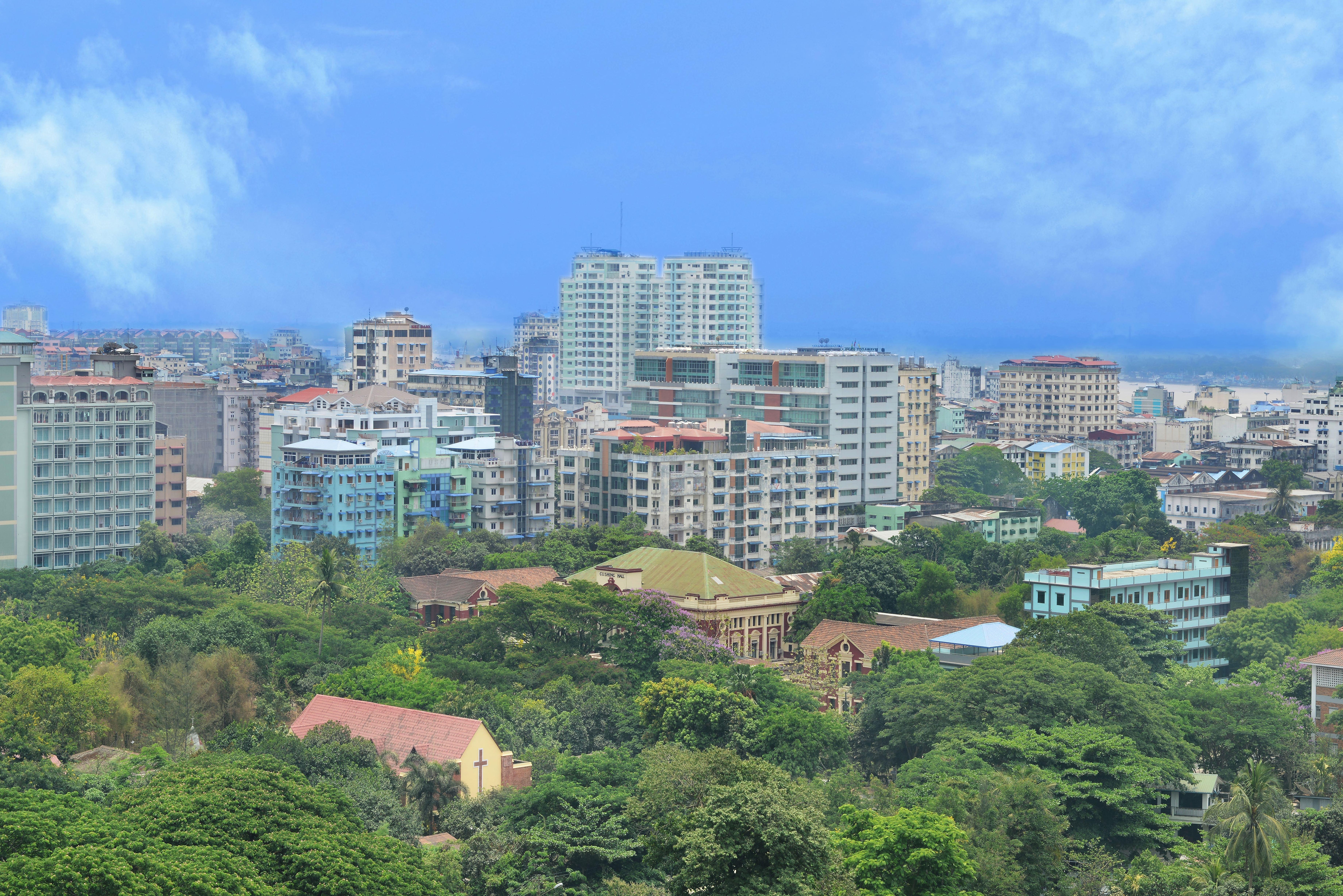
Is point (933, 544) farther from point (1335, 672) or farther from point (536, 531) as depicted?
point (1335, 672)

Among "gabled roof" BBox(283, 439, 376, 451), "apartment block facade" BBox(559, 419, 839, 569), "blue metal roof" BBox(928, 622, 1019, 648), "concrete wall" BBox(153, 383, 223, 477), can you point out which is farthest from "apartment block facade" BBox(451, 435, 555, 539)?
"concrete wall" BBox(153, 383, 223, 477)

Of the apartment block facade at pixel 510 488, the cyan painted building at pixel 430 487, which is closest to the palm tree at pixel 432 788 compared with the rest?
the cyan painted building at pixel 430 487

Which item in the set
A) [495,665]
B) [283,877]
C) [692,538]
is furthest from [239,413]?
[283,877]

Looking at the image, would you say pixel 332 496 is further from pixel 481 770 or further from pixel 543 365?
pixel 543 365

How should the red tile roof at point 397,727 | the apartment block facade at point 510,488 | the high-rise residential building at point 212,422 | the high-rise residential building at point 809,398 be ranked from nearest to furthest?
1. the red tile roof at point 397,727
2. the apartment block facade at point 510,488
3. the high-rise residential building at point 809,398
4. the high-rise residential building at point 212,422

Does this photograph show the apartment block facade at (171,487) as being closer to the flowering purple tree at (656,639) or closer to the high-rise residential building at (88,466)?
the high-rise residential building at (88,466)

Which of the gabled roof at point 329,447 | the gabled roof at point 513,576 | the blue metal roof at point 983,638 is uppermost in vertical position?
the gabled roof at point 329,447
